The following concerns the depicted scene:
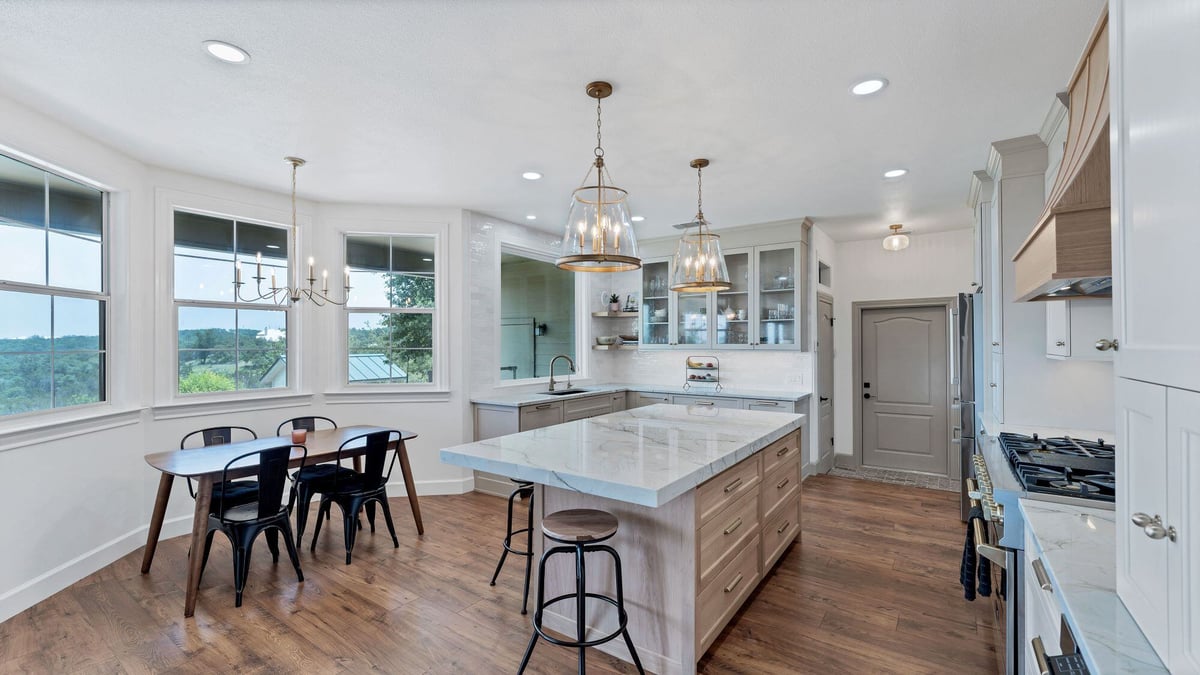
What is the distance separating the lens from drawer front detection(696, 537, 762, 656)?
222 cm

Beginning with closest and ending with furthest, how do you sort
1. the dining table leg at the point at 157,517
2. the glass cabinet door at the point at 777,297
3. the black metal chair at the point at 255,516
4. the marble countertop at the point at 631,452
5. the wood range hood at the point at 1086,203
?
the wood range hood at the point at 1086,203 < the marble countertop at the point at 631,452 < the black metal chair at the point at 255,516 < the dining table leg at the point at 157,517 < the glass cabinet door at the point at 777,297

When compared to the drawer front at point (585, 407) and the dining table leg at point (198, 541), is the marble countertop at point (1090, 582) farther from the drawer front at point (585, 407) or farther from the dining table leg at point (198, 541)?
the drawer front at point (585, 407)

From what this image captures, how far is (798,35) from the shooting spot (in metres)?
2.09

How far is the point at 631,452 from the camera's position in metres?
2.38

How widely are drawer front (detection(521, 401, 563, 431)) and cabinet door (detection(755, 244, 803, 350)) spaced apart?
7.19ft

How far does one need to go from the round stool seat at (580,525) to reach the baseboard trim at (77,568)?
115 inches

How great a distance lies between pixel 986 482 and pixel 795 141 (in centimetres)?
211

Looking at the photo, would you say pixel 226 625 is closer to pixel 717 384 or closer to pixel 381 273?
pixel 381 273

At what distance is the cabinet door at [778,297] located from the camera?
523cm

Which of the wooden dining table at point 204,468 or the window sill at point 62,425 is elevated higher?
the window sill at point 62,425

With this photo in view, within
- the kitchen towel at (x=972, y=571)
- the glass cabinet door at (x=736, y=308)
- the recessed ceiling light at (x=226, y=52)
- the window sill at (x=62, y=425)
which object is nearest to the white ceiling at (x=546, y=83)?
the recessed ceiling light at (x=226, y=52)

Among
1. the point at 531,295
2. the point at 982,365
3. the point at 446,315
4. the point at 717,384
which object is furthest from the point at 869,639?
the point at 531,295

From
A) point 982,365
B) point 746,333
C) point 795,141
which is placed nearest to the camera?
point 795,141

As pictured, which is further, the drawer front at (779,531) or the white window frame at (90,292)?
the drawer front at (779,531)
